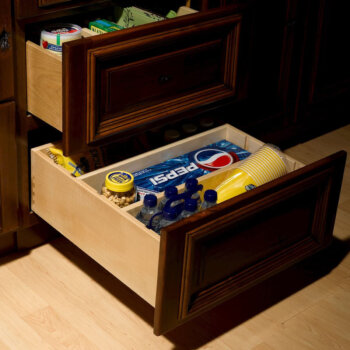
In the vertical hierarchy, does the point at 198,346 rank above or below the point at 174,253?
below

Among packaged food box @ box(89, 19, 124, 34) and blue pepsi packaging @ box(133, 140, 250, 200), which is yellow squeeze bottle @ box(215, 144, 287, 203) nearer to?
blue pepsi packaging @ box(133, 140, 250, 200)

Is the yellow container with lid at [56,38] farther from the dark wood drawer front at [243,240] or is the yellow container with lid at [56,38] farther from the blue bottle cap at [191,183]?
the dark wood drawer front at [243,240]

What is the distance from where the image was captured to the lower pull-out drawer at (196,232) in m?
1.41

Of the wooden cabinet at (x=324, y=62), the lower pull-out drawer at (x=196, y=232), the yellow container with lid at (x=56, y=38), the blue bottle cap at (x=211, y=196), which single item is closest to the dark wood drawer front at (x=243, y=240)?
the lower pull-out drawer at (x=196, y=232)

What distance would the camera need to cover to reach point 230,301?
1803 millimetres

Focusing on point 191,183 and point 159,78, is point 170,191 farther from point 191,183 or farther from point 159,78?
point 159,78

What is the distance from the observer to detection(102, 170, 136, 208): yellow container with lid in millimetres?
1604

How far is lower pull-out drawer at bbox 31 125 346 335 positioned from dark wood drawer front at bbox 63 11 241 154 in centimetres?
12

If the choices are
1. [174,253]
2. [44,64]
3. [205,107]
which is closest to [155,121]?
[205,107]

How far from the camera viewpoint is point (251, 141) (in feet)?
6.16

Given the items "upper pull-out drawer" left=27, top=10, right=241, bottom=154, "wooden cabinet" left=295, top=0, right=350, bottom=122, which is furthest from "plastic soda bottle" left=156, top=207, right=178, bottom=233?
"wooden cabinet" left=295, top=0, right=350, bottom=122

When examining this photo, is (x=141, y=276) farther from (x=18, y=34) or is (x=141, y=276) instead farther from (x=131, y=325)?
(x=18, y=34)

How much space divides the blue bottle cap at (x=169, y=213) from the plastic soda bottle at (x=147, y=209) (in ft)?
0.15

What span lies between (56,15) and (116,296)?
682 mm
